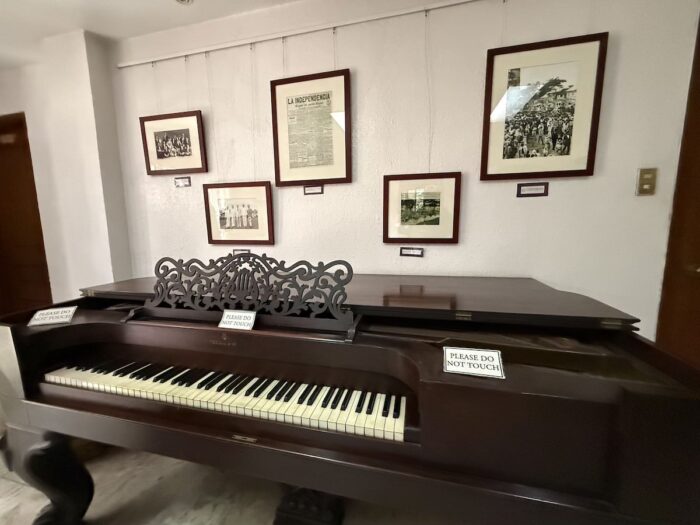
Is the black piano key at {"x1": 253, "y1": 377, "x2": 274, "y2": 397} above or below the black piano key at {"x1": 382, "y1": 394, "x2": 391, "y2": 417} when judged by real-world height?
below

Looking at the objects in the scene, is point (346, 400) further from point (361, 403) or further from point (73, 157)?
point (73, 157)

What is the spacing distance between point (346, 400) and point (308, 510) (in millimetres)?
592

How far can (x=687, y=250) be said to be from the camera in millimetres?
1225

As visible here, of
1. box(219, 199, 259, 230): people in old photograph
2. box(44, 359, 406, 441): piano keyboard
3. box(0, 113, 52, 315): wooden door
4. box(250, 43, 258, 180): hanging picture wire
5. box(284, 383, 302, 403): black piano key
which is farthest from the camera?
box(0, 113, 52, 315): wooden door

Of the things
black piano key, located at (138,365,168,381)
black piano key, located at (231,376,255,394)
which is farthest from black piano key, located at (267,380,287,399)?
black piano key, located at (138,365,168,381)

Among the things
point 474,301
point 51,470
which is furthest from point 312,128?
point 51,470

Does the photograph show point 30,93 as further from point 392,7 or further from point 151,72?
point 392,7

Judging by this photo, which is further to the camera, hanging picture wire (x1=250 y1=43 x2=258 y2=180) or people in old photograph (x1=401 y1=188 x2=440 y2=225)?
hanging picture wire (x1=250 y1=43 x2=258 y2=180)

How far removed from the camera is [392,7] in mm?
1422

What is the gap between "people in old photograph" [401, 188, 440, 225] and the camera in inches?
59.8

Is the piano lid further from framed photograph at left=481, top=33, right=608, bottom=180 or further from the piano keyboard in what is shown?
framed photograph at left=481, top=33, right=608, bottom=180

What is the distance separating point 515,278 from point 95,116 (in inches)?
107

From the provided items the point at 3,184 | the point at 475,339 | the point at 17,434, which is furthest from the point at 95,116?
the point at 475,339

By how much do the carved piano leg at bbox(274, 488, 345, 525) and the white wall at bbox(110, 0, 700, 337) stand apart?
3.54ft
